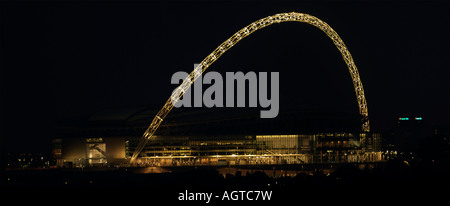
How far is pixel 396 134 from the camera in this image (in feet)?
504

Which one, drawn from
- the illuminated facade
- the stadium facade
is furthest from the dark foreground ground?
the stadium facade

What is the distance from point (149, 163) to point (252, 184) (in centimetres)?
3747

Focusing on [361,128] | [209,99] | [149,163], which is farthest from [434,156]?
[149,163]

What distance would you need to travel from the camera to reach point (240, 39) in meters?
100

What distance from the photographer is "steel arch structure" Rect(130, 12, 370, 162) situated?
101 m

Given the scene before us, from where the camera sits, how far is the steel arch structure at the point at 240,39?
332 feet
